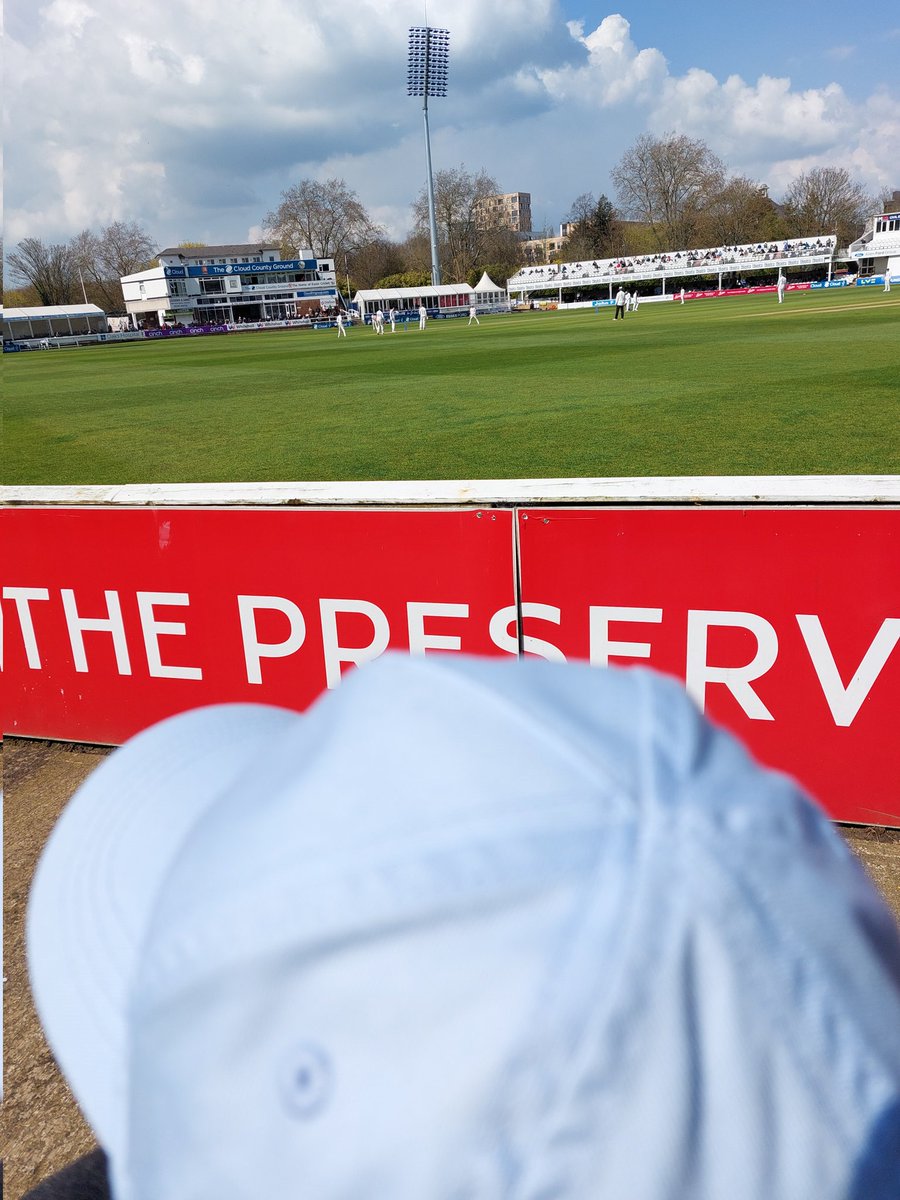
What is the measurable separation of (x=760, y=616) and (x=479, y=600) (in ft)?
3.88

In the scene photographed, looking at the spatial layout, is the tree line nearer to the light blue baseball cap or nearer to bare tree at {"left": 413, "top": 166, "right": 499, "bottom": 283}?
bare tree at {"left": 413, "top": 166, "right": 499, "bottom": 283}

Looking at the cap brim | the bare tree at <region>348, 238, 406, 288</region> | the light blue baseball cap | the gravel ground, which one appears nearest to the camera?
the light blue baseball cap

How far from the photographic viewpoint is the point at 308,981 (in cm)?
59

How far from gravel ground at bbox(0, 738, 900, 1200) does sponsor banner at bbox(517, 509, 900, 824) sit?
420mm

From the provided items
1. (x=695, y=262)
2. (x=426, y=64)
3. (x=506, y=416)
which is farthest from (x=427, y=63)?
(x=506, y=416)

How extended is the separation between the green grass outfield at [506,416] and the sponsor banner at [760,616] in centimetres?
576

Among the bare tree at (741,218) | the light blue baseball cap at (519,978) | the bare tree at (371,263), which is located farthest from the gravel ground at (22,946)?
the bare tree at (371,263)

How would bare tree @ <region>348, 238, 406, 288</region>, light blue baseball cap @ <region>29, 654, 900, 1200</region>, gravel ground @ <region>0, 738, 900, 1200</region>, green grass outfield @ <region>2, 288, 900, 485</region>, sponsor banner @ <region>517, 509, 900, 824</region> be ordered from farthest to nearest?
bare tree @ <region>348, 238, 406, 288</region> < green grass outfield @ <region>2, 288, 900, 485</region> < sponsor banner @ <region>517, 509, 900, 824</region> < gravel ground @ <region>0, 738, 900, 1200</region> < light blue baseball cap @ <region>29, 654, 900, 1200</region>

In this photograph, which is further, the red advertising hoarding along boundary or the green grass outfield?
the green grass outfield

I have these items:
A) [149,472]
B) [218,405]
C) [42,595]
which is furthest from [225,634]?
[218,405]

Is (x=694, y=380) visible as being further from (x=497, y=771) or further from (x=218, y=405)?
(x=497, y=771)

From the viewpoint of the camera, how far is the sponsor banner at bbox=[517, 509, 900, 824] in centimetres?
342

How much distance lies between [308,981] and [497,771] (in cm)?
19

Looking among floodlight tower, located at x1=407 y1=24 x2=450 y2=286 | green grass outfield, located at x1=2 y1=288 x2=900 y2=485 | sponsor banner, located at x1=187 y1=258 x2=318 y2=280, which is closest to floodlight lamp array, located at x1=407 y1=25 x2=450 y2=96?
floodlight tower, located at x1=407 y1=24 x2=450 y2=286
